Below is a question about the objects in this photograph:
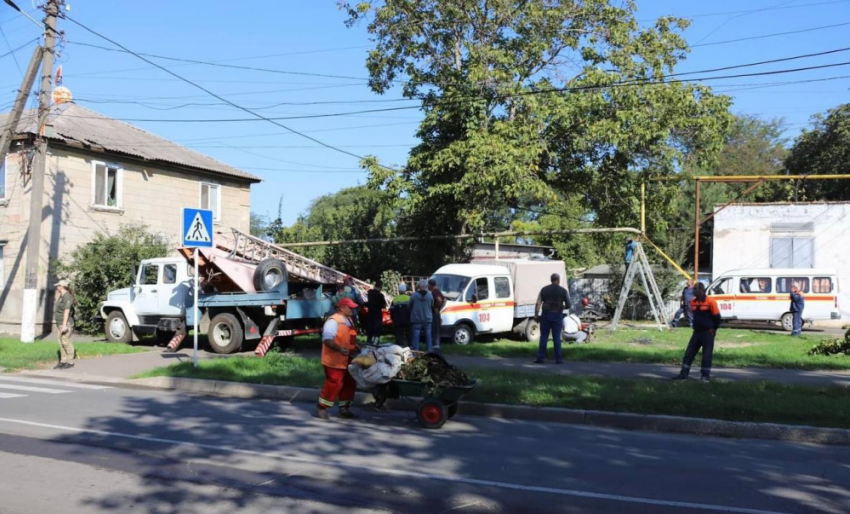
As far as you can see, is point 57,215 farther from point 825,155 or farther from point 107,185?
point 825,155

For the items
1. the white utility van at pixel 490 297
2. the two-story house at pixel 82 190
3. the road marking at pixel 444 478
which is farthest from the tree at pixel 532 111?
the road marking at pixel 444 478

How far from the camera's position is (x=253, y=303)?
16844mm

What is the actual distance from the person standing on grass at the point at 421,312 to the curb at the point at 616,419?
15.9 ft

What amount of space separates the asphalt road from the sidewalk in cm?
387

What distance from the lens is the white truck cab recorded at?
18422 millimetres

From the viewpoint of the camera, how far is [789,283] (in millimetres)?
26984

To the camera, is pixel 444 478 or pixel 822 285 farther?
pixel 822 285

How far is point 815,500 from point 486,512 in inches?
106

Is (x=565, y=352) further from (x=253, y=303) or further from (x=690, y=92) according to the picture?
(x=690, y=92)

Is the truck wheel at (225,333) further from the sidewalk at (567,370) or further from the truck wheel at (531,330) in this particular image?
the truck wheel at (531,330)

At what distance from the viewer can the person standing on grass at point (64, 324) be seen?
1516 centimetres

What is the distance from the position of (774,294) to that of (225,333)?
1986 centimetres

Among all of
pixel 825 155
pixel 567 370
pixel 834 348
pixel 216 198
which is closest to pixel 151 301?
pixel 216 198

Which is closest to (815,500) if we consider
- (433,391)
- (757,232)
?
(433,391)
